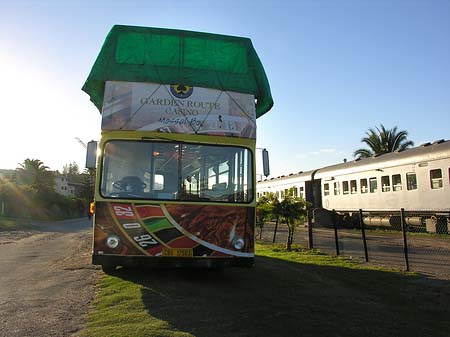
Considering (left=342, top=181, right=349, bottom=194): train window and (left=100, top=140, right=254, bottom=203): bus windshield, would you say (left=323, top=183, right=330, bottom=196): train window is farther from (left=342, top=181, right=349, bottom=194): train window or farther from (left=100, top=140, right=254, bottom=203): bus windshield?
(left=100, top=140, right=254, bottom=203): bus windshield

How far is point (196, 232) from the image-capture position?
765 centimetres

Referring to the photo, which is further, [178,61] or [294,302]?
[178,61]

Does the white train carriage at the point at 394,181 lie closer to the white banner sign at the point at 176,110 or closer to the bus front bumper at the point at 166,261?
the white banner sign at the point at 176,110

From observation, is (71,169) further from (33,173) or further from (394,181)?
(394,181)

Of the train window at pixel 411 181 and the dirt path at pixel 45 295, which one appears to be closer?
the dirt path at pixel 45 295

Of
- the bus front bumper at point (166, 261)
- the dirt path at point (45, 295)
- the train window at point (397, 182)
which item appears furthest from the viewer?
the train window at point (397, 182)

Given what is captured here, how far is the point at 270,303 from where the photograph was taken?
6801 mm

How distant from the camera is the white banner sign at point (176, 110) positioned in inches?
306

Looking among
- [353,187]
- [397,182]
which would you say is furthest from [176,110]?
[353,187]

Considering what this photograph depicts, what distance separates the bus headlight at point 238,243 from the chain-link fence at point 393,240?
4.74 m

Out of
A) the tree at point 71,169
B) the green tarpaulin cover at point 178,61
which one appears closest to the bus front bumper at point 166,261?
the green tarpaulin cover at point 178,61

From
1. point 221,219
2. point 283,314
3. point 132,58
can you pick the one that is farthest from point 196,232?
point 132,58

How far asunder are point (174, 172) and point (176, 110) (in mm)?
1133

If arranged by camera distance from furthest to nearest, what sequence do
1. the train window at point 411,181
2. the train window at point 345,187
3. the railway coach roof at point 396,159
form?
the train window at point 345,187 < the train window at point 411,181 < the railway coach roof at point 396,159
